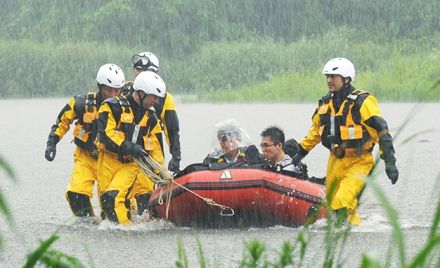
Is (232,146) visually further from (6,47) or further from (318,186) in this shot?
(6,47)

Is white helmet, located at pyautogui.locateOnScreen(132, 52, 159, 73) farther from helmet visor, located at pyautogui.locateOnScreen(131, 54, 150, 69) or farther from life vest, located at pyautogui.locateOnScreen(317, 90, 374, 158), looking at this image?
life vest, located at pyautogui.locateOnScreen(317, 90, 374, 158)

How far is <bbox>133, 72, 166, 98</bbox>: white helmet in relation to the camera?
9.84 metres

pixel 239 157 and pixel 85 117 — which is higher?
pixel 85 117

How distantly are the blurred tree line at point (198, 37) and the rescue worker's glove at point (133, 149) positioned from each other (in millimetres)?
36162

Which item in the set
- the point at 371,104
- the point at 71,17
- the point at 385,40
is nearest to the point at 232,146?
the point at 371,104

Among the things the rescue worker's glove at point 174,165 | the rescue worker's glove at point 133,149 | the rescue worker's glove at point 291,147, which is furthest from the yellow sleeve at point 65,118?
the rescue worker's glove at point 291,147

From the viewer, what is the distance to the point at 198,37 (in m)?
60.8

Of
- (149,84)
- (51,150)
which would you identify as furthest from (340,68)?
(51,150)

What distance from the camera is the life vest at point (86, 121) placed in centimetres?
1063

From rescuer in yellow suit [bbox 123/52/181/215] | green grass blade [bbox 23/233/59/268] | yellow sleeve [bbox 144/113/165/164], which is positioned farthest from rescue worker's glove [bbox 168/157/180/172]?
green grass blade [bbox 23/233/59/268]

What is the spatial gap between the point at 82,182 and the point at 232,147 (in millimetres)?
1391

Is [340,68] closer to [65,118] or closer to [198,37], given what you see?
[65,118]

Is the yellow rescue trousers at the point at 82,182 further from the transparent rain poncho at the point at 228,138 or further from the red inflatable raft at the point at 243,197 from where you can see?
the transparent rain poncho at the point at 228,138

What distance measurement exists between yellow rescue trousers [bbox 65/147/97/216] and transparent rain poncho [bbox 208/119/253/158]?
1.12 m
